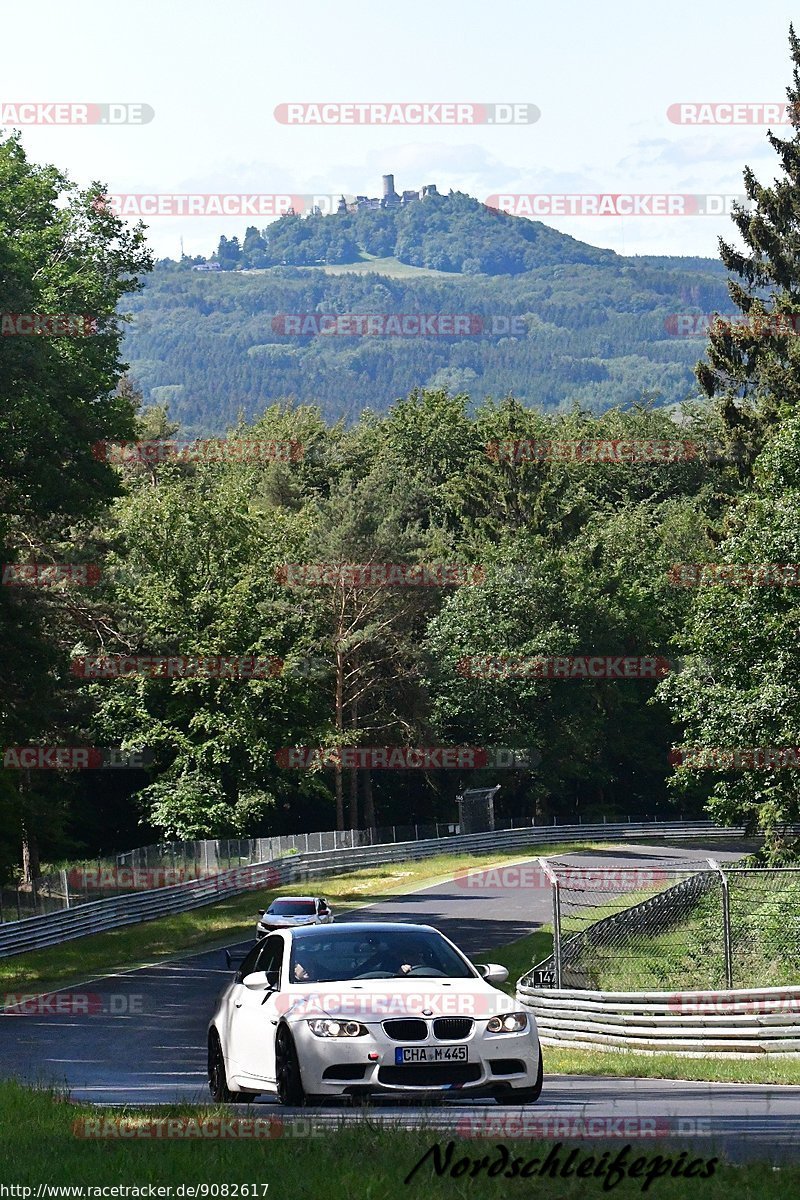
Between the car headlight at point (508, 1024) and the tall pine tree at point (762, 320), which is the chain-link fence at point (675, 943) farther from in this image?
the tall pine tree at point (762, 320)

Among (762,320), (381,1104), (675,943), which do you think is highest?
(762,320)

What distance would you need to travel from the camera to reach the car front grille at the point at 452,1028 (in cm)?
1070

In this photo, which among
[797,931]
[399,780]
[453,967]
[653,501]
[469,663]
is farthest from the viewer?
[653,501]

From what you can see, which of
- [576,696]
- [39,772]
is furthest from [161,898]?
[576,696]

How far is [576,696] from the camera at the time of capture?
261 feet

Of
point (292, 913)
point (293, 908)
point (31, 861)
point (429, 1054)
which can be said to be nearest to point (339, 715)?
point (31, 861)

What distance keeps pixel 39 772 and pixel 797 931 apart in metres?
43.0

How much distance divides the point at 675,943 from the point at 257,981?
31.8 feet

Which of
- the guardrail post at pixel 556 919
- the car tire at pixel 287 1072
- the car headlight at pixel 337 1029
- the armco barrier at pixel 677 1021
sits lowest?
the armco barrier at pixel 677 1021

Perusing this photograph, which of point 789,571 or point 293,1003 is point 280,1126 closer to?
point 293,1003

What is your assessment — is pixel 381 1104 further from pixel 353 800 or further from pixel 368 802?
pixel 368 802

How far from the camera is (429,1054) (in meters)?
10.6

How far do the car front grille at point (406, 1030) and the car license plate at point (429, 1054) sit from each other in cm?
A: 7

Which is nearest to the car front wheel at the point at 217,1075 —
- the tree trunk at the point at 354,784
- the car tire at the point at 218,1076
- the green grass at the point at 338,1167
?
the car tire at the point at 218,1076
